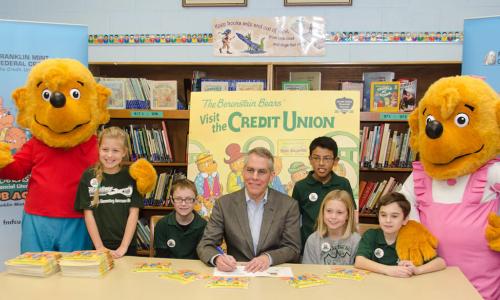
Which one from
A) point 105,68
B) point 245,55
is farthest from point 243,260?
point 105,68

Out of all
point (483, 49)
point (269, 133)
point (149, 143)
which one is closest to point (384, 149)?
point (483, 49)

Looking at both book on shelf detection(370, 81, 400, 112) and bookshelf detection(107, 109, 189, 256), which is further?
bookshelf detection(107, 109, 189, 256)

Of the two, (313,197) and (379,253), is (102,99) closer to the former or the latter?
(313,197)

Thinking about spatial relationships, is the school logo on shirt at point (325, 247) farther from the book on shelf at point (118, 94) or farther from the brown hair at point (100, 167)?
the book on shelf at point (118, 94)

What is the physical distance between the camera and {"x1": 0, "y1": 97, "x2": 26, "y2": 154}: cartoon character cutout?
3236 mm

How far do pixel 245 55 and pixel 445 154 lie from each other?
2.29m

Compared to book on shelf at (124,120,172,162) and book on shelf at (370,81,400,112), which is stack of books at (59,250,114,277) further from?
book on shelf at (370,81,400,112)

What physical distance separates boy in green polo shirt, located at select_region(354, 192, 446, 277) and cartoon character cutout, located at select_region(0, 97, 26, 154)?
245 cm

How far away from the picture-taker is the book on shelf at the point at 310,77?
3883mm

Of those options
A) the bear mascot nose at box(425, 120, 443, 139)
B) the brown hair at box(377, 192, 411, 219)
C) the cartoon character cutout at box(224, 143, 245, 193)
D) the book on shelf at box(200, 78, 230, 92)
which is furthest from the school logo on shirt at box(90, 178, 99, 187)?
the bear mascot nose at box(425, 120, 443, 139)

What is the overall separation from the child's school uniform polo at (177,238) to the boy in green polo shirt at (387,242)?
0.99 m

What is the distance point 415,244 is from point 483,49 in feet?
5.90

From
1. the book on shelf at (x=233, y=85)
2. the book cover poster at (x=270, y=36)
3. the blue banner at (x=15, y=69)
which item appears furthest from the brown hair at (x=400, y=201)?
the blue banner at (x=15, y=69)

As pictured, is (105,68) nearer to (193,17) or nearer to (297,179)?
(193,17)
